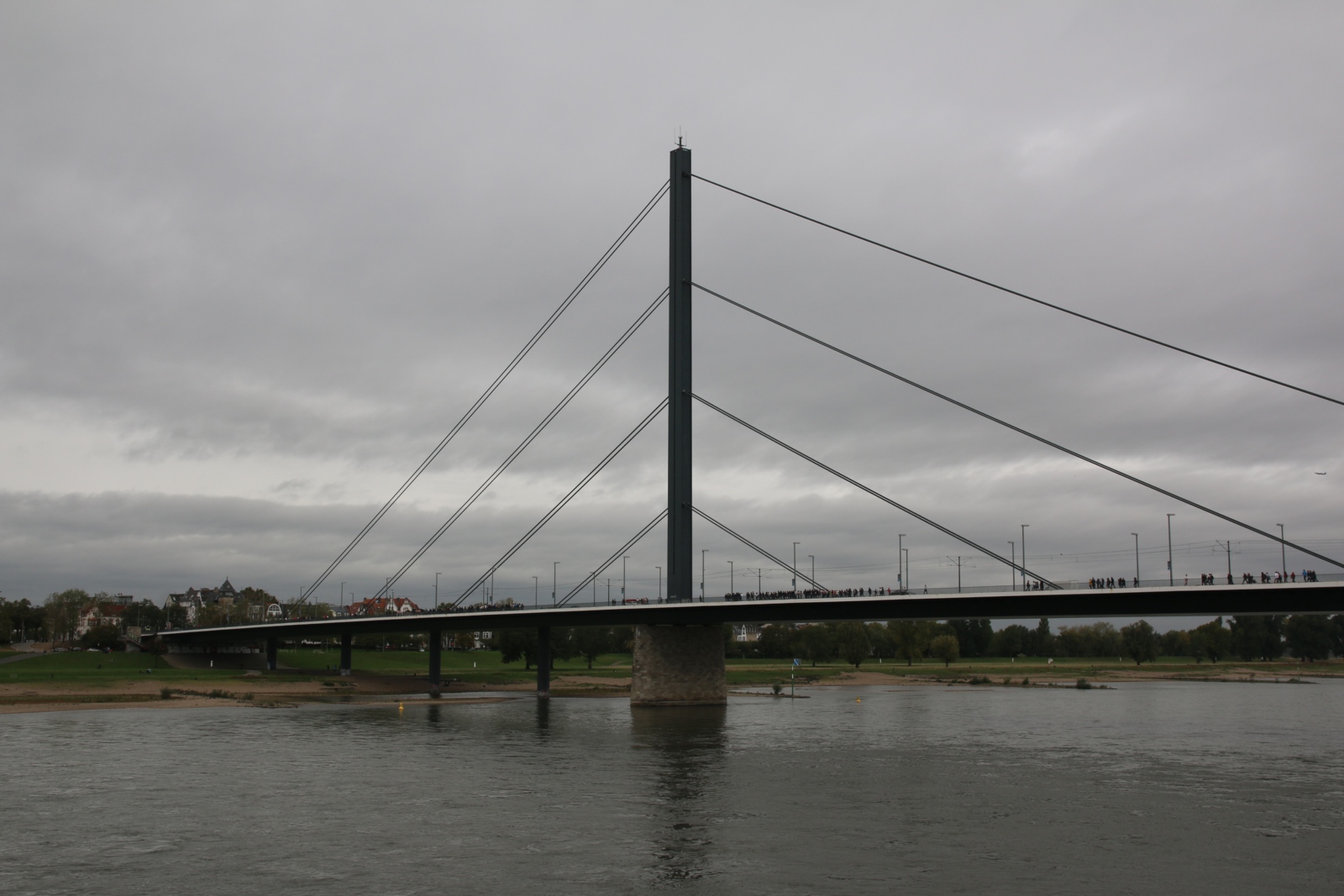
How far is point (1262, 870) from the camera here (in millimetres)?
23938

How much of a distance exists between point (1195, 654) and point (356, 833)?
182m

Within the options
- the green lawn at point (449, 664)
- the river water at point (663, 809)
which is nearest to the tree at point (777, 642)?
the green lawn at point (449, 664)

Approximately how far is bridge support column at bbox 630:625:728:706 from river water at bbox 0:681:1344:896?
15.8 metres

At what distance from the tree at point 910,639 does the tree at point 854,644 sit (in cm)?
616

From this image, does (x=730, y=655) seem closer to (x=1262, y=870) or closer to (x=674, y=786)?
(x=674, y=786)

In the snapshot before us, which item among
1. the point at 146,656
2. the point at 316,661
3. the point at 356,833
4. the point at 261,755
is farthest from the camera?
the point at 316,661

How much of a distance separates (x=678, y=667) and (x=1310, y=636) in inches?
5477

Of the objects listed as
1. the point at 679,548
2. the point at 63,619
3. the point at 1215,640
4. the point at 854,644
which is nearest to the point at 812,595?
the point at 679,548

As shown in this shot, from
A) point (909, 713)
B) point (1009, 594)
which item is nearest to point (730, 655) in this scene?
point (909, 713)

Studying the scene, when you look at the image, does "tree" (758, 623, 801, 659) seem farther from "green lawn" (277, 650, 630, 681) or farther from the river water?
the river water

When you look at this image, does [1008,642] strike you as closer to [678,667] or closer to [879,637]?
[879,637]

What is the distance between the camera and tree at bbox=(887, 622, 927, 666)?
157 metres

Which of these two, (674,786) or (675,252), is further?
(675,252)

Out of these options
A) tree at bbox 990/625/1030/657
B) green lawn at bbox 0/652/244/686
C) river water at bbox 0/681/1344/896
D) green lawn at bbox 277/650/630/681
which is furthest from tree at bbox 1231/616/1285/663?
green lawn at bbox 0/652/244/686
